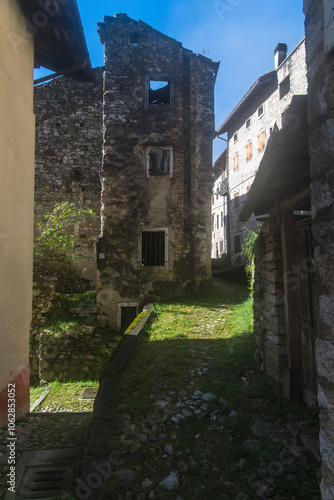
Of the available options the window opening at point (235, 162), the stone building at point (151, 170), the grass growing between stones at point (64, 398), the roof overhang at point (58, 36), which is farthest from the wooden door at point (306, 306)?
the window opening at point (235, 162)

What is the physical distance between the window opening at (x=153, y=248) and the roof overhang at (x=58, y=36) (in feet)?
18.7

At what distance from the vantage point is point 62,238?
11.3 meters

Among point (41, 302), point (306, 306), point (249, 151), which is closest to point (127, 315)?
point (41, 302)

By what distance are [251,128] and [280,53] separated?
13.4 ft

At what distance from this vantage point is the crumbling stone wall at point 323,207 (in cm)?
177

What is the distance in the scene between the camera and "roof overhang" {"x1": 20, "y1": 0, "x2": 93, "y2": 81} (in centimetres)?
433

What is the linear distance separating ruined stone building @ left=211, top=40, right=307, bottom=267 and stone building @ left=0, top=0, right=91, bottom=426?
42.6 ft

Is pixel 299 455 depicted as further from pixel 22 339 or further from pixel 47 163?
pixel 47 163

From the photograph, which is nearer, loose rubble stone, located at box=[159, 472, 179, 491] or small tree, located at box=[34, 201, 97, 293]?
loose rubble stone, located at box=[159, 472, 179, 491]

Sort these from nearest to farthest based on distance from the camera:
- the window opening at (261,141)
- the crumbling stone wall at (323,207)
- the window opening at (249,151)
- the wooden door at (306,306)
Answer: the crumbling stone wall at (323,207) < the wooden door at (306,306) < the window opening at (261,141) < the window opening at (249,151)

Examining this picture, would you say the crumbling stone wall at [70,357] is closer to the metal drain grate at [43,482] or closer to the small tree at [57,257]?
the small tree at [57,257]

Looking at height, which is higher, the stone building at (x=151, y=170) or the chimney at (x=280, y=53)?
the chimney at (x=280, y=53)

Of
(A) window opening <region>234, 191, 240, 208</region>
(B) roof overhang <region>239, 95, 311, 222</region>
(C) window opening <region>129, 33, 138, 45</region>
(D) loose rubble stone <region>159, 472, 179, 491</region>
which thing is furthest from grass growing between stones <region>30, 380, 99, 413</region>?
(A) window opening <region>234, 191, 240, 208</region>

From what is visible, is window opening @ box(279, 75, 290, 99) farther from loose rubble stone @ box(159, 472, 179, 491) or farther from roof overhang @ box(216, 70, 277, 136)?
loose rubble stone @ box(159, 472, 179, 491)
